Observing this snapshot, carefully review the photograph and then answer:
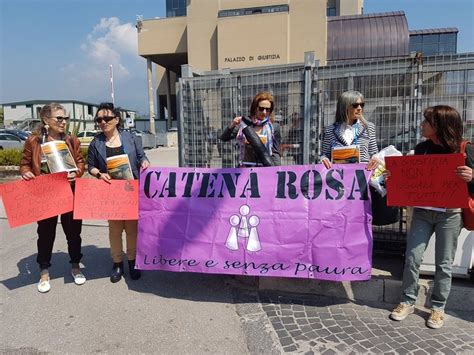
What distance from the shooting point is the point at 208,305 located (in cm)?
347

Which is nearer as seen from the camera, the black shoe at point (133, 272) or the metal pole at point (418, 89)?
the metal pole at point (418, 89)

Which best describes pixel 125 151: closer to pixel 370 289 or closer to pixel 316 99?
pixel 316 99

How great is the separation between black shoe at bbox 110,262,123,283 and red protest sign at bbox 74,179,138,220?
0.69 m

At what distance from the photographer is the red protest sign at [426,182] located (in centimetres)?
283

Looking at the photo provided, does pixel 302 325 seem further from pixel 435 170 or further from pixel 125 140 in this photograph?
pixel 125 140

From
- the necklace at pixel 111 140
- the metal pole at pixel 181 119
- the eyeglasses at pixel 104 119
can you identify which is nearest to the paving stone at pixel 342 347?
the necklace at pixel 111 140

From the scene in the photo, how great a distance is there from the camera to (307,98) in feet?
14.3

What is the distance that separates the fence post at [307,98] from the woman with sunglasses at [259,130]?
30.5 inches

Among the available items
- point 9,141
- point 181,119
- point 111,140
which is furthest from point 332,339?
point 9,141

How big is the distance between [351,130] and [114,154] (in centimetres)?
237

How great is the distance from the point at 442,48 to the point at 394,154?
42668mm

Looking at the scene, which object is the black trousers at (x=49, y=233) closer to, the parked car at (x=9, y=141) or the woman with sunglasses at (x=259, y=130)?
the woman with sunglasses at (x=259, y=130)

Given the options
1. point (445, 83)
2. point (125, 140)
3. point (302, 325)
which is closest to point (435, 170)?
point (445, 83)

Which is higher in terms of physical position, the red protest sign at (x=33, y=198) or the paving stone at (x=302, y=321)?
the red protest sign at (x=33, y=198)
